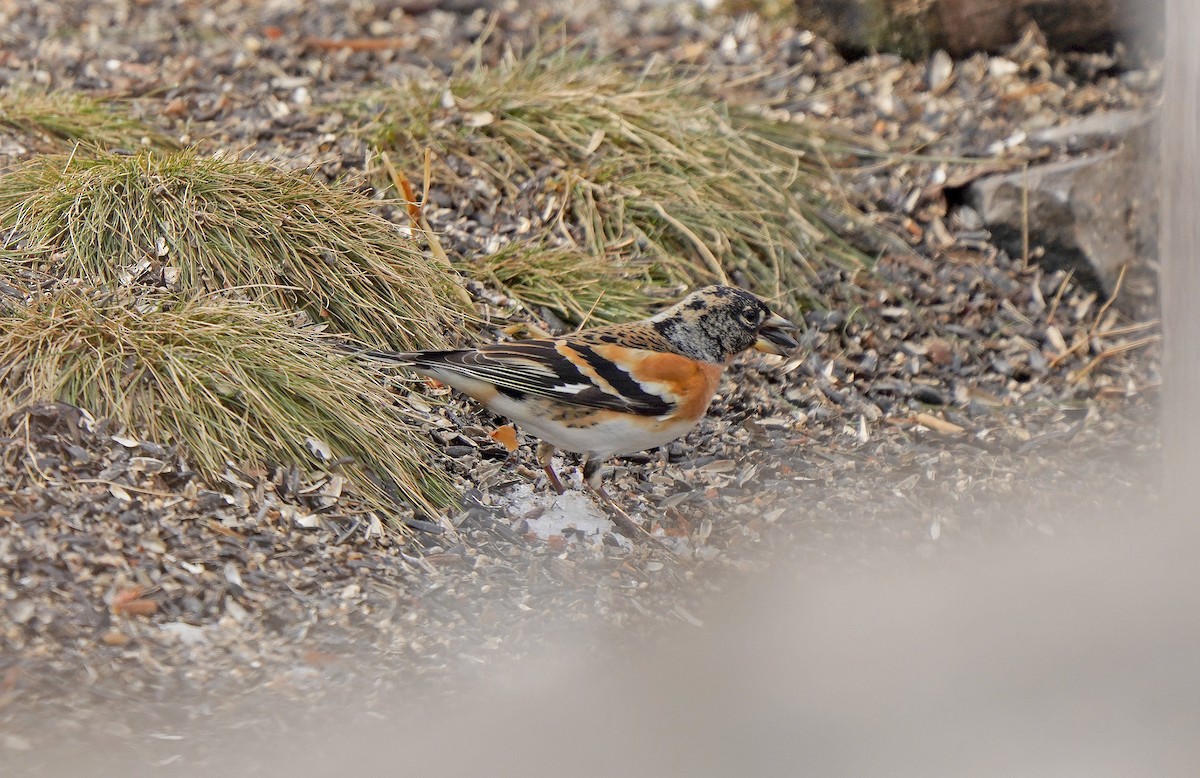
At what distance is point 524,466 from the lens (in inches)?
178

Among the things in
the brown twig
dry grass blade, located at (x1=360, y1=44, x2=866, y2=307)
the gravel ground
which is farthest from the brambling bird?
dry grass blade, located at (x1=360, y1=44, x2=866, y2=307)

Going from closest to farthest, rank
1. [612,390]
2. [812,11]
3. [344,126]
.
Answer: [612,390]
[344,126]
[812,11]

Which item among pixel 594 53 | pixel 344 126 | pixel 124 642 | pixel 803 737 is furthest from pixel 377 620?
pixel 594 53

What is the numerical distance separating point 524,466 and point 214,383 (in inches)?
44.0

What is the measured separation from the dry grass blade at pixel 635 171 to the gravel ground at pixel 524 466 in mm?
254

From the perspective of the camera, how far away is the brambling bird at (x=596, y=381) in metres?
3.98

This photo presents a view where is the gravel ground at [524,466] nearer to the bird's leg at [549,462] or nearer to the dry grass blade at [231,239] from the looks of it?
the bird's leg at [549,462]

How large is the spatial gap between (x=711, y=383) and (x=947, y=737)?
1.56m

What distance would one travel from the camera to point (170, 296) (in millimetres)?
4250

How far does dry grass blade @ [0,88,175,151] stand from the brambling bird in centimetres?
178

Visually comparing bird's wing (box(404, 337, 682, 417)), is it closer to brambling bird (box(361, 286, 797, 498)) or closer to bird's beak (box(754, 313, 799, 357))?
brambling bird (box(361, 286, 797, 498))

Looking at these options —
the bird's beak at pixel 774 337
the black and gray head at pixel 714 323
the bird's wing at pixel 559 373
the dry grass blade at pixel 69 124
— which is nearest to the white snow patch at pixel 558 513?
the bird's wing at pixel 559 373

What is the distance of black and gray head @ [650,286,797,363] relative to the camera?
431cm

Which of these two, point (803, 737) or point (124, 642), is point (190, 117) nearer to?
point (124, 642)
